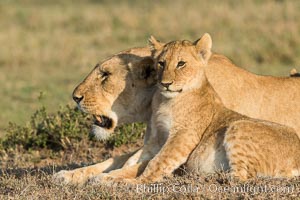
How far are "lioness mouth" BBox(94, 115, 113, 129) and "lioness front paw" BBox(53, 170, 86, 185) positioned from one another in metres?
0.43

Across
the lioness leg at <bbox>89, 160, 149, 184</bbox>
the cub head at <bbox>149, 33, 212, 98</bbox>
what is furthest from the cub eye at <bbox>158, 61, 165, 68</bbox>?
the lioness leg at <bbox>89, 160, 149, 184</bbox>

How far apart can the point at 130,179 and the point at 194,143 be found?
0.55 m

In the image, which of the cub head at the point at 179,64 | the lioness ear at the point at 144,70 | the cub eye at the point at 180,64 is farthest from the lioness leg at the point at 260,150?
the lioness ear at the point at 144,70

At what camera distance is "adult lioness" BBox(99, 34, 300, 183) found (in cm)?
568

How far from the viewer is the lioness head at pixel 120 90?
6301 millimetres

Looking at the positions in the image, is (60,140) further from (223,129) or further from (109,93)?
(223,129)

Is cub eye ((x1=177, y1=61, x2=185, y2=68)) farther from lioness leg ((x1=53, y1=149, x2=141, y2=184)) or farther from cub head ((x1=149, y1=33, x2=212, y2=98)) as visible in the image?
lioness leg ((x1=53, y1=149, x2=141, y2=184))

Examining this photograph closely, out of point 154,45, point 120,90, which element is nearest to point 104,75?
point 120,90

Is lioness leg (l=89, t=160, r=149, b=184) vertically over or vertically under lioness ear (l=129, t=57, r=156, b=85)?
under

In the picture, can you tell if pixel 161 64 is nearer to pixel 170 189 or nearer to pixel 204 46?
pixel 204 46

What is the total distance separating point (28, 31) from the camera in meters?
19.3

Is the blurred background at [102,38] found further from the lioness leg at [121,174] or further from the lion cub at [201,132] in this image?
the lion cub at [201,132]

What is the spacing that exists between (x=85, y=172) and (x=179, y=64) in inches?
47.5

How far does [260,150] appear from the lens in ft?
18.6
